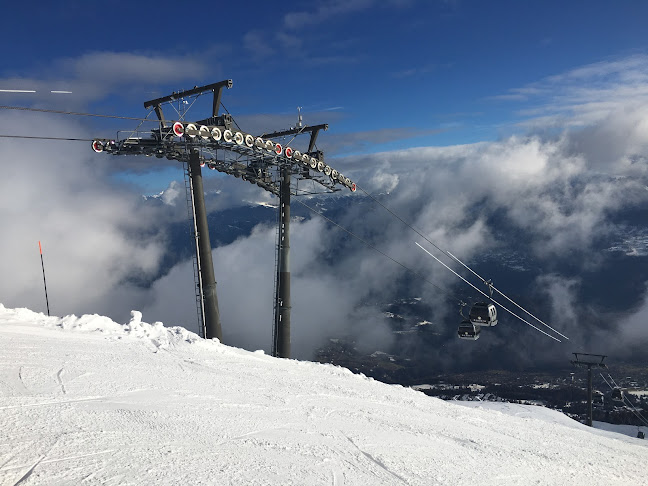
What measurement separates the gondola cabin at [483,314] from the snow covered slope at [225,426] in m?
9.66

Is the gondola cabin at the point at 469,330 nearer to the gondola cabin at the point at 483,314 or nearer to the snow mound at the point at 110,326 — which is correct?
the gondola cabin at the point at 483,314

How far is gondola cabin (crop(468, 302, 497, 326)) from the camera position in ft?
89.0

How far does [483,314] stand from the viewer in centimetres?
2741

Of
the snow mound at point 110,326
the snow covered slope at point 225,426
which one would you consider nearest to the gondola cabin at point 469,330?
the snow covered slope at point 225,426

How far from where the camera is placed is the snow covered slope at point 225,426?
8.59m

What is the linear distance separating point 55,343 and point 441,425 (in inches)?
533

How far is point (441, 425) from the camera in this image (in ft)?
47.5

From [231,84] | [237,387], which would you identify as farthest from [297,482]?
[231,84]

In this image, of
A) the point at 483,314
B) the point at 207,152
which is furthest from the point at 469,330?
the point at 207,152

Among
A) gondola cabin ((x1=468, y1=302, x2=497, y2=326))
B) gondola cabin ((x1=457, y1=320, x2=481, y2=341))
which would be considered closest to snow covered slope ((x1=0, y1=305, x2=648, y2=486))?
gondola cabin ((x1=468, y1=302, x2=497, y2=326))

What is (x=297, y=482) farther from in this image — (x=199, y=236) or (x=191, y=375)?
(x=199, y=236)

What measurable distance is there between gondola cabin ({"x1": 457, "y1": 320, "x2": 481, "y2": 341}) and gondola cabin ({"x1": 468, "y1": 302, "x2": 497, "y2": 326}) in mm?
508

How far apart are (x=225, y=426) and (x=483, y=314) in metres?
20.6

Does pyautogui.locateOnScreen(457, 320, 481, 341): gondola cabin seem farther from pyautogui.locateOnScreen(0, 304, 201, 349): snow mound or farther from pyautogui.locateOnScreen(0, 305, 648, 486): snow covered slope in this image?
pyautogui.locateOnScreen(0, 304, 201, 349): snow mound
